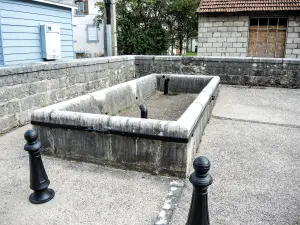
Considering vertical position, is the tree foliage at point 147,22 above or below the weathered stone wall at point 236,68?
above

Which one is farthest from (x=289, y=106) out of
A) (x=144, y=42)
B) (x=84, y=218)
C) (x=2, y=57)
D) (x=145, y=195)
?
(x=144, y=42)

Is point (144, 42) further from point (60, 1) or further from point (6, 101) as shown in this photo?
point (6, 101)

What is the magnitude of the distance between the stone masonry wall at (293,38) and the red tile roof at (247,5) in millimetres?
663

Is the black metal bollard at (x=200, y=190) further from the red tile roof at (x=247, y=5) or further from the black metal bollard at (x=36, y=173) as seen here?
the red tile roof at (x=247, y=5)

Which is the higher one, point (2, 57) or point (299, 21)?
point (299, 21)

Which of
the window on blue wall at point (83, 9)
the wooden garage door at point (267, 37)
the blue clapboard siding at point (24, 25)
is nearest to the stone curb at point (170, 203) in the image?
the blue clapboard siding at point (24, 25)

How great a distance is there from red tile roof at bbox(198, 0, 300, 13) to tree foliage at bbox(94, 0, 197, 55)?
4.79 m

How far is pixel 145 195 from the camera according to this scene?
10.1 ft

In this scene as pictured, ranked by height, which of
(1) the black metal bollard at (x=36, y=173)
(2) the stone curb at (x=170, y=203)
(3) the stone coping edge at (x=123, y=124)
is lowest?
(2) the stone curb at (x=170, y=203)

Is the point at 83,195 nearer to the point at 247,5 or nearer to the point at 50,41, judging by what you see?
the point at 50,41

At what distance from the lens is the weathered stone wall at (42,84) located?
5.03m

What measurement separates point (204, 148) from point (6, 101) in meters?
3.53

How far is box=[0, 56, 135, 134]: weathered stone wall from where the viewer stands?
503 centimetres

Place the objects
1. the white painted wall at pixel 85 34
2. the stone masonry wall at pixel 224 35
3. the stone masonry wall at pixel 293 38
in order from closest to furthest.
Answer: the stone masonry wall at pixel 293 38 < the stone masonry wall at pixel 224 35 < the white painted wall at pixel 85 34
